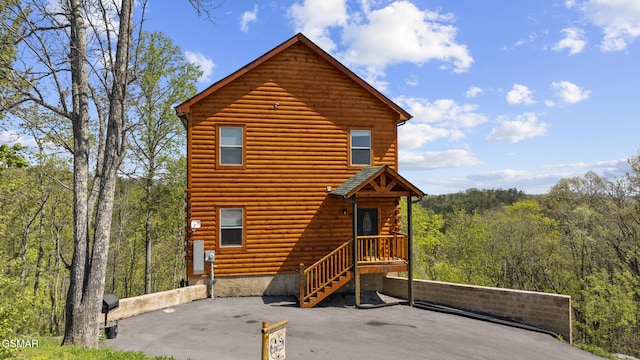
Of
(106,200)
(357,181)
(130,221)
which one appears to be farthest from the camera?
(130,221)

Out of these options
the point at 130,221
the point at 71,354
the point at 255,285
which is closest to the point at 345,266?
the point at 255,285

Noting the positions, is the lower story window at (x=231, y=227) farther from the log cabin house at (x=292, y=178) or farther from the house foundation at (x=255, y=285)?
the house foundation at (x=255, y=285)

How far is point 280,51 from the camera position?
43.8 ft

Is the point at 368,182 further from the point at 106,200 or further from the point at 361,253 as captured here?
the point at 106,200

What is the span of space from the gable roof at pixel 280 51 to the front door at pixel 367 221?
13.2 feet

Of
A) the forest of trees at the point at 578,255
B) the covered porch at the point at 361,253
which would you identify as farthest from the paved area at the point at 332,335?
the forest of trees at the point at 578,255

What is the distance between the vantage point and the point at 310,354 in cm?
736

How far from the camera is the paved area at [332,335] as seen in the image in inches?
297

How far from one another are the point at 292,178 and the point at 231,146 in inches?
99.3

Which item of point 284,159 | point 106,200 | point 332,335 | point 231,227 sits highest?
point 284,159

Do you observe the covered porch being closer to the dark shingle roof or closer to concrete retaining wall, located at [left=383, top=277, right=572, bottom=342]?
the dark shingle roof

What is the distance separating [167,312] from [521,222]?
28.9 m

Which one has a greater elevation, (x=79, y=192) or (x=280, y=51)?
(x=280, y=51)

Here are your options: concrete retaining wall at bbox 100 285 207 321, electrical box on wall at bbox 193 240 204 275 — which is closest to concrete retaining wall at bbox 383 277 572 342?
electrical box on wall at bbox 193 240 204 275
